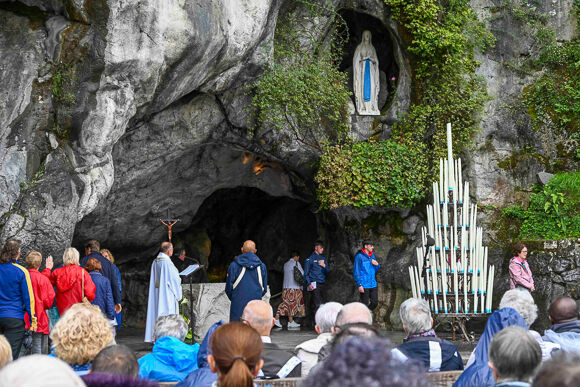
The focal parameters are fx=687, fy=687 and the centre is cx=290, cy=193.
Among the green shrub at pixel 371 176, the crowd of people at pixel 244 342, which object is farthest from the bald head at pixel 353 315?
the green shrub at pixel 371 176

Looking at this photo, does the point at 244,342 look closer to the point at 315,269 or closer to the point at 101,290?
the point at 101,290

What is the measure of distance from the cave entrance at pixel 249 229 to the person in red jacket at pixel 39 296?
8348 mm

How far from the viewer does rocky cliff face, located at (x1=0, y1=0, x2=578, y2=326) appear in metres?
8.04

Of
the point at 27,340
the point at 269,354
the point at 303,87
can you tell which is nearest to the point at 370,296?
the point at 303,87

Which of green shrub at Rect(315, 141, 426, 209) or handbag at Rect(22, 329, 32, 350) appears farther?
green shrub at Rect(315, 141, 426, 209)

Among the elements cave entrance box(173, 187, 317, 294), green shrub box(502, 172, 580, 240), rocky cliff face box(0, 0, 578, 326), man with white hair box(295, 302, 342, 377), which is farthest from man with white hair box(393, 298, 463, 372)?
cave entrance box(173, 187, 317, 294)

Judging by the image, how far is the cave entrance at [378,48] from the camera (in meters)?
13.2

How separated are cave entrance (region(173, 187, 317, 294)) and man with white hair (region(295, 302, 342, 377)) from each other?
11.3 meters

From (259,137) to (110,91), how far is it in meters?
3.64

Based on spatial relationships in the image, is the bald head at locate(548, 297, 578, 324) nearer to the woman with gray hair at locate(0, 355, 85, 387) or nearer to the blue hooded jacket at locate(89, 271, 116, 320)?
the woman with gray hair at locate(0, 355, 85, 387)

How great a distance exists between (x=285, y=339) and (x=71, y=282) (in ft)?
14.8

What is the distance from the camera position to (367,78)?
13.0m

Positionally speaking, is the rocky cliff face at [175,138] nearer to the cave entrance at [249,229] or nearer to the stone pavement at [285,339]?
the cave entrance at [249,229]

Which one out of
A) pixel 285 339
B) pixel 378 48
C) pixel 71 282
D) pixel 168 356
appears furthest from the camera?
pixel 378 48
